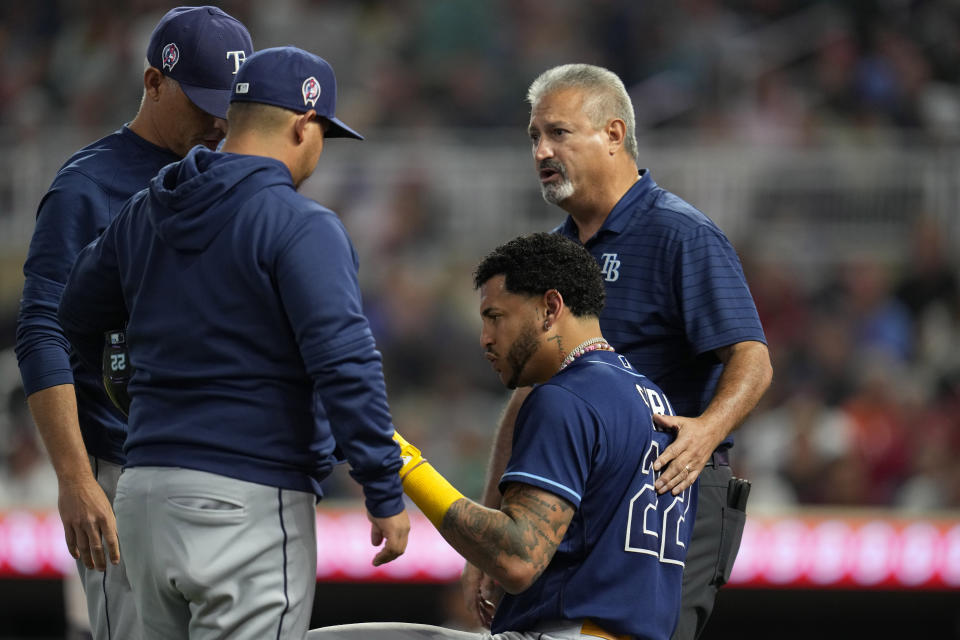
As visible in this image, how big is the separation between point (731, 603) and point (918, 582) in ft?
3.51

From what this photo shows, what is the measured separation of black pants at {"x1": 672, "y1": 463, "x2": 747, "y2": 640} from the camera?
3.57 metres

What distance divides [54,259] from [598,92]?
167cm

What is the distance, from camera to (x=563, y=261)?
3.25 m

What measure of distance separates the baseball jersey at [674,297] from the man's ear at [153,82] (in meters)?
1.33

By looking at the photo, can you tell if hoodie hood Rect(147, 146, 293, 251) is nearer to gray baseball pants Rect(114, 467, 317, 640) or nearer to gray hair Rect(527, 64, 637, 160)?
gray baseball pants Rect(114, 467, 317, 640)

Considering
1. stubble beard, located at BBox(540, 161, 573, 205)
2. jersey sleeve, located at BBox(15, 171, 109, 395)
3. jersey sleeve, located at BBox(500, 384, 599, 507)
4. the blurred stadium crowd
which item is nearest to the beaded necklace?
jersey sleeve, located at BBox(500, 384, 599, 507)

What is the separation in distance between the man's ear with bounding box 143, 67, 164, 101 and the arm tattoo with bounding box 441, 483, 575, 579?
4.57 ft

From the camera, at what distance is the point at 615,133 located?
154 inches

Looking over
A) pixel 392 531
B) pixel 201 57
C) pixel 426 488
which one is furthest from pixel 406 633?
pixel 201 57

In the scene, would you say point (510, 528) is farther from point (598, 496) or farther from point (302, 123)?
point (302, 123)

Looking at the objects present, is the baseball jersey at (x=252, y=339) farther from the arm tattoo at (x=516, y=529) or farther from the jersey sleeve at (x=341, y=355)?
the arm tattoo at (x=516, y=529)

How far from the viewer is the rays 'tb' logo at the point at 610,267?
3.74m

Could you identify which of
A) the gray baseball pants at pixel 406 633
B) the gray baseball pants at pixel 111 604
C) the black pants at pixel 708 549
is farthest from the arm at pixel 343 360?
the black pants at pixel 708 549

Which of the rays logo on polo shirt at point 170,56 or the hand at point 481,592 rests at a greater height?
the rays logo on polo shirt at point 170,56
